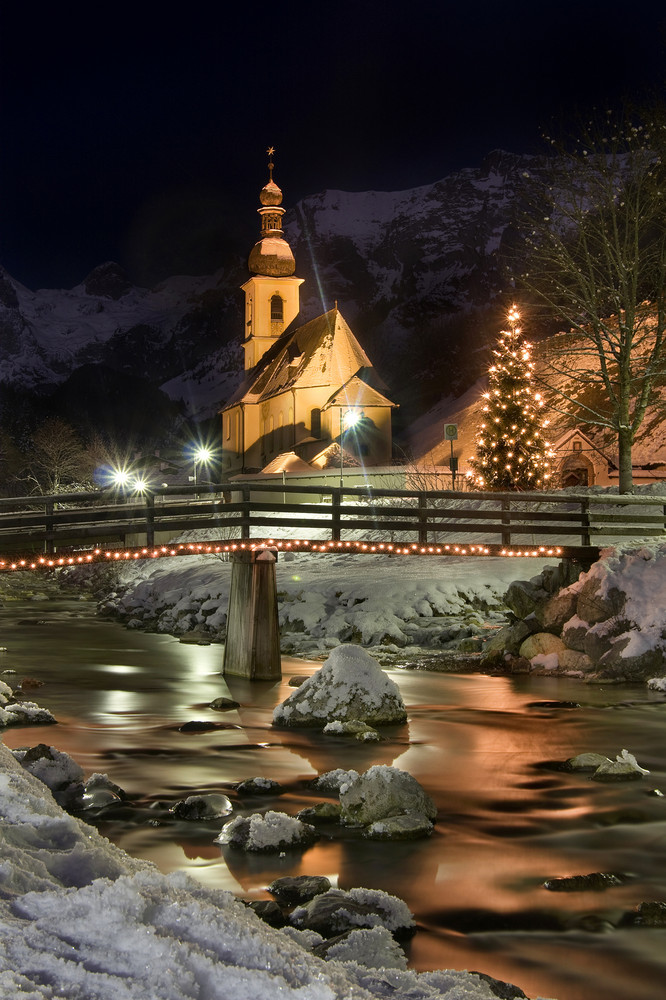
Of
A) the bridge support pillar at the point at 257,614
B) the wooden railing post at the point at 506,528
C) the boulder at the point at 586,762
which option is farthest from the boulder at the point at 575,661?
the boulder at the point at 586,762

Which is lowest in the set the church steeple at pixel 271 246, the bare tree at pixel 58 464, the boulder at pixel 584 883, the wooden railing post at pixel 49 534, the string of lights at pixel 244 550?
the boulder at pixel 584 883

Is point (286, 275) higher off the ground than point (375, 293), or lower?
lower

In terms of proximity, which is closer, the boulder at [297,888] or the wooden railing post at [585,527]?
the boulder at [297,888]

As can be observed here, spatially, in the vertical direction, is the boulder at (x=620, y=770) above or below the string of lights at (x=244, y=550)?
below

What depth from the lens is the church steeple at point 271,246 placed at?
3381 inches

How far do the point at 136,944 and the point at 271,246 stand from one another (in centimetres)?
8565

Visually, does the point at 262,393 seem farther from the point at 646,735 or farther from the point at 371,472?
the point at 646,735

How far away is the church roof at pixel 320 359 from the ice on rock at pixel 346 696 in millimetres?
51972

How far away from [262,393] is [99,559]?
5987 cm

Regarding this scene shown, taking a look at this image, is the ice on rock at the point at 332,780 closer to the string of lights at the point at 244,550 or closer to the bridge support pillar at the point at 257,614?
the string of lights at the point at 244,550

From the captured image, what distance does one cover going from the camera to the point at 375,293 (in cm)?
19425

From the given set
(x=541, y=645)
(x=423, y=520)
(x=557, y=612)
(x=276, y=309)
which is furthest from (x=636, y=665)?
(x=276, y=309)

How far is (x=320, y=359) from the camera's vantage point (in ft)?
225

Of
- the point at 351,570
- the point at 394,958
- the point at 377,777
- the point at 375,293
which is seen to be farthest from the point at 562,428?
the point at 375,293
